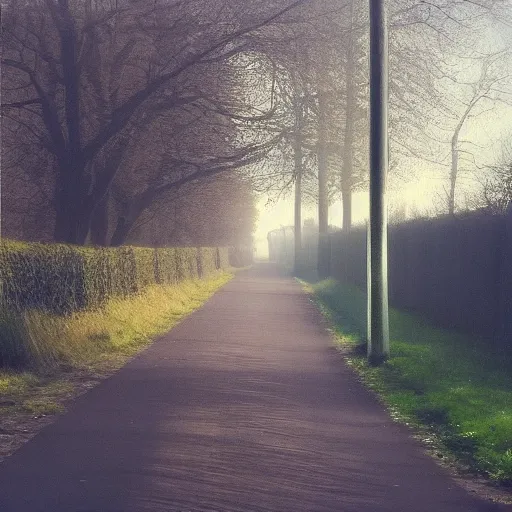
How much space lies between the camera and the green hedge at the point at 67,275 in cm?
1393

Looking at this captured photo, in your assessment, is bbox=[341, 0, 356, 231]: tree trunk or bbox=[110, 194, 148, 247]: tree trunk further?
bbox=[110, 194, 148, 247]: tree trunk

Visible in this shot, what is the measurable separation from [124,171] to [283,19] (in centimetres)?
880

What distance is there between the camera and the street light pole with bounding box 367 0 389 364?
14.5 meters

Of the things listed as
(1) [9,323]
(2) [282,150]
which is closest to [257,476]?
(1) [9,323]

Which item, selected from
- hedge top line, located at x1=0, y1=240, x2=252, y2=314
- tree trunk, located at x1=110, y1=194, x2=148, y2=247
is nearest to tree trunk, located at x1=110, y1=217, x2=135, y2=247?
tree trunk, located at x1=110, y1=194, x2=148, y2=247

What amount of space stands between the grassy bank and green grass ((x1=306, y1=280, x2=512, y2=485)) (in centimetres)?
398

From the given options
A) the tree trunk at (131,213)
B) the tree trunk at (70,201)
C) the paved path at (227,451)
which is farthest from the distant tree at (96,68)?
the paved path at (227,451)

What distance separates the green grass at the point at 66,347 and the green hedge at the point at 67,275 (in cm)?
30

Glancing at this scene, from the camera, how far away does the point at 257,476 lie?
6984 mm

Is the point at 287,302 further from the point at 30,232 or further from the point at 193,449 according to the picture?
the point at 193,449

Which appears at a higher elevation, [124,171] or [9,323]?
[124,171]

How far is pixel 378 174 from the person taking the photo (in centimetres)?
1446

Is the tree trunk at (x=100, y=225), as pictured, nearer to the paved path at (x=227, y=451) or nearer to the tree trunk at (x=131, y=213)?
the tree trunk at (x=131, y=213)

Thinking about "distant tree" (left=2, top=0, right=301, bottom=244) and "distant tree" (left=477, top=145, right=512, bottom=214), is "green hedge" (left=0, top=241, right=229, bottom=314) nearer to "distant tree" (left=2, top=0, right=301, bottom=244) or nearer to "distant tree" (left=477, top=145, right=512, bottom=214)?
"distant tree" (left=2, top=0, right=301, bottom=244)
